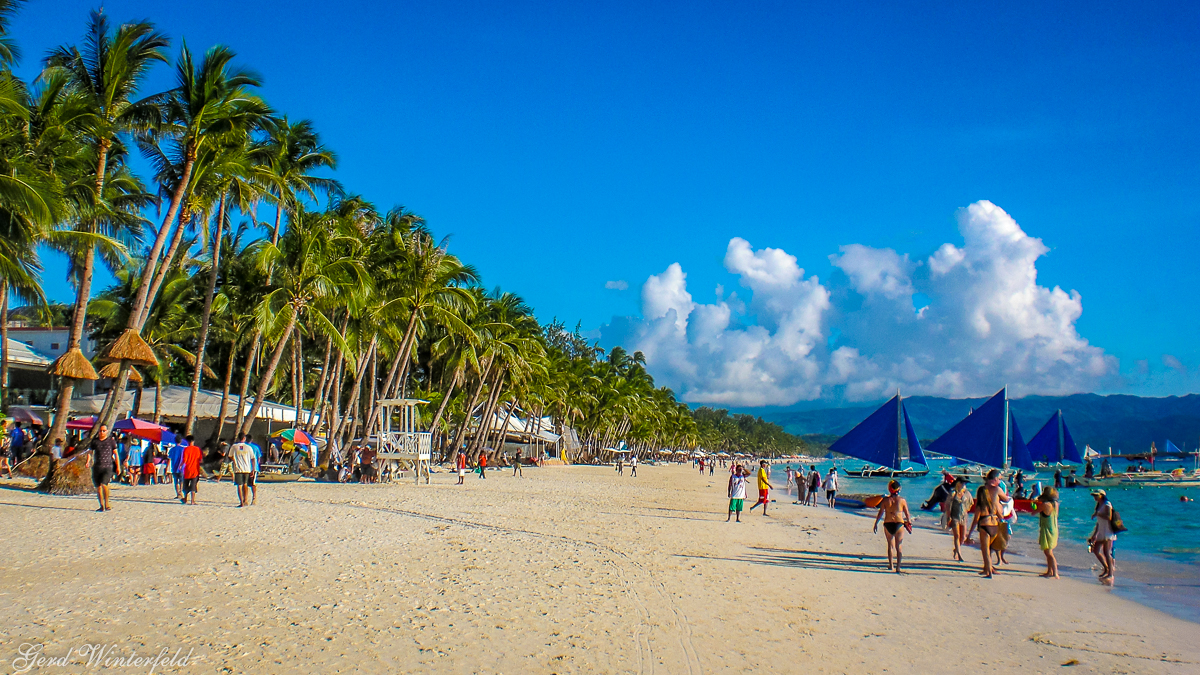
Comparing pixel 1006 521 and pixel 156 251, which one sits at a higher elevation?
pixel 156 251

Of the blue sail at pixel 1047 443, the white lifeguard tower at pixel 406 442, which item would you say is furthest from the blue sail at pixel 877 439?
the blue sail at pixel 1047 443

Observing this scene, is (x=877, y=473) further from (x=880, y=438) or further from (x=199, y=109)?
(x=199, y=109)

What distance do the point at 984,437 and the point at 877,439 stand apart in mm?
4104

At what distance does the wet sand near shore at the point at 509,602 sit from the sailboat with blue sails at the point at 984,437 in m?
15.9

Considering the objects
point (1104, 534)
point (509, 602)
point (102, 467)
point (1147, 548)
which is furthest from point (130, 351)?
point (1147, 548)

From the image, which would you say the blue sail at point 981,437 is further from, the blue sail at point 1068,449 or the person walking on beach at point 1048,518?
the blue sail at point 1068,449

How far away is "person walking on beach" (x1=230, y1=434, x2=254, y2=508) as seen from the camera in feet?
48.0

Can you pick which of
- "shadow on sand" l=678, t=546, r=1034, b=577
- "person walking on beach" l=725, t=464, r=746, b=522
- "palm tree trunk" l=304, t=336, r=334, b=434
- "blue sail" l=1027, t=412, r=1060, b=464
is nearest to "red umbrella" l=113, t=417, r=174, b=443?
"palm tree trunk" l=304, t=336, r=334, b=434

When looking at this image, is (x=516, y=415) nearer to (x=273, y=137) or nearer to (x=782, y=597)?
(x=273, y=137)

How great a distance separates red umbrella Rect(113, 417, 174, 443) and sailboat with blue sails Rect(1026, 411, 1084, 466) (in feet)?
153

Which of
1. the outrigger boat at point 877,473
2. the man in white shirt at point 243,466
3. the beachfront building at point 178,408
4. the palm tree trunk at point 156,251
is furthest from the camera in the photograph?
the outrigger boat at point 877,473

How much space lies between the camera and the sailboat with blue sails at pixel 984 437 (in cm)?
2778

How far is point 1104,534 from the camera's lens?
11727 mm

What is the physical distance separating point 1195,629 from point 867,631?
5.06m
